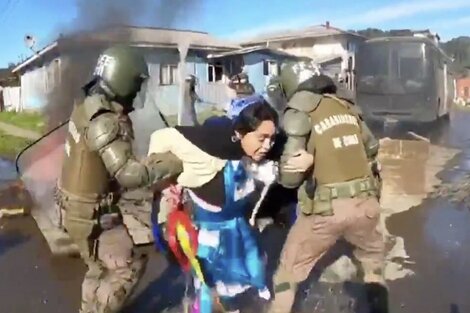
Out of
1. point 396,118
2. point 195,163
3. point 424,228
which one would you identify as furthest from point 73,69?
point 396,118

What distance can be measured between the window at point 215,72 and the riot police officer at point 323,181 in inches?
916

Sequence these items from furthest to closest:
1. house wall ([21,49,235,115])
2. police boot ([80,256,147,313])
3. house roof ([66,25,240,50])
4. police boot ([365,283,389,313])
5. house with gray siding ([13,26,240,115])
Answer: house wall ([21,49,235,115]) → house roof ([66,25,240,50]) → house with gray siding ([13,26,240,115]) → police boot ([365,283,389,313]) → police boot ([80,256,147,313])

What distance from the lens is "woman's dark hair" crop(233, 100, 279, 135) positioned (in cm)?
360

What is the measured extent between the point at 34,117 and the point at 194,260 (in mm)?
14138

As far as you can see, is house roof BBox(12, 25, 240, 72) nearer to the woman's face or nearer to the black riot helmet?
the black riot helmet

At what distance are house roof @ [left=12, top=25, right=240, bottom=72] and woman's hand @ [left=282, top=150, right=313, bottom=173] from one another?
5117 mm

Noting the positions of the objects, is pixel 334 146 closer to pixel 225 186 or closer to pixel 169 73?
pixel 225 186

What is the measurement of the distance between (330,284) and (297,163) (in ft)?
6.30

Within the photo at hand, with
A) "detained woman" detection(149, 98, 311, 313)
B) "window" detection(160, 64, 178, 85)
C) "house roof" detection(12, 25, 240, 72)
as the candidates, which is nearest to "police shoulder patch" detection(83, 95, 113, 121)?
"detained woman" detection(149, 98, 311, 313)

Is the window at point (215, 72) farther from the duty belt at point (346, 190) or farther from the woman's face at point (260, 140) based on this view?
the woman's face at point (260, 140)

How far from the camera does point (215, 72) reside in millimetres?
27516

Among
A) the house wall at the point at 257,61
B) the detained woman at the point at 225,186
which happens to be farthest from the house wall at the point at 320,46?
the detained woman at the point at 225,186

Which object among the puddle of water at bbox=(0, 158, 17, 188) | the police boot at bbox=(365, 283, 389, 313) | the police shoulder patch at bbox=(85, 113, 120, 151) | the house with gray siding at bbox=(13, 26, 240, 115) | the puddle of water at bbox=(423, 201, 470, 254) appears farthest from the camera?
the house with gray siding at bbox=(13, 26, 240, 115)

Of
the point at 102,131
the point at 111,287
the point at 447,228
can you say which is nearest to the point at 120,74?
the point at 102,131
